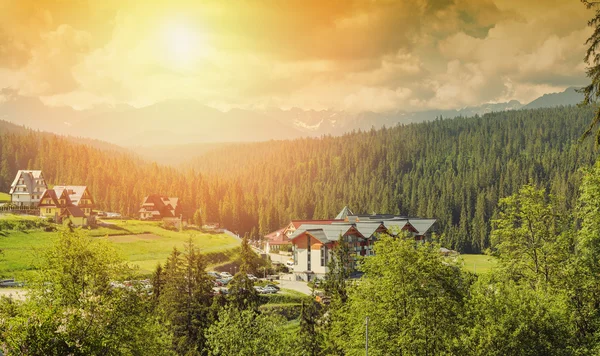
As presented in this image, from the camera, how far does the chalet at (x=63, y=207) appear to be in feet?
264

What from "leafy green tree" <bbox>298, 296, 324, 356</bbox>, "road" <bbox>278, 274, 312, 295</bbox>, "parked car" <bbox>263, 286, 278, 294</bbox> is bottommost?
"road" <bbox>278, 274, 312, 295</bbox>

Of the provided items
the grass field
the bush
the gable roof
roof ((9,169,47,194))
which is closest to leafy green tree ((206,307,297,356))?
the bush

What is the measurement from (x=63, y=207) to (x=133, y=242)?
13.5 meters

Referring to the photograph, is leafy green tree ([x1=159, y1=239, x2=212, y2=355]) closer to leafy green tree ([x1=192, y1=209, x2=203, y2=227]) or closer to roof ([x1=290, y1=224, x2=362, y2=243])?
roof ([x1=290, y1=224, x2=362, y2=243])

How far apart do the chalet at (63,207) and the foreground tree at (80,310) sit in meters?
60.1

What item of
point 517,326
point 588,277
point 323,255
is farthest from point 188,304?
point 323,255

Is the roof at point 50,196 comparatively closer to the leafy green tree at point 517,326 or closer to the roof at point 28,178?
the roof at point 28,178

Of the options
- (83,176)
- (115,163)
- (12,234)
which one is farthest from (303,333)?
(115,163)

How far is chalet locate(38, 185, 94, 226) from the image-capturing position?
264 ft

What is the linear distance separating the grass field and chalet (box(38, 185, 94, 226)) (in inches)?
147

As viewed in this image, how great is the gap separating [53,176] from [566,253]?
120 m

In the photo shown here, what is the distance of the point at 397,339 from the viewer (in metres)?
20.4

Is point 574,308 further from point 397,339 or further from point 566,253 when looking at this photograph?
point 397,339

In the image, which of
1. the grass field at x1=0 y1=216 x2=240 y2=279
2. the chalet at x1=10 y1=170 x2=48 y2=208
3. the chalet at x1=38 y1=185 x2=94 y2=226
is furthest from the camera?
the chalet at x1=10 y1=170 x2=48 y2=208
